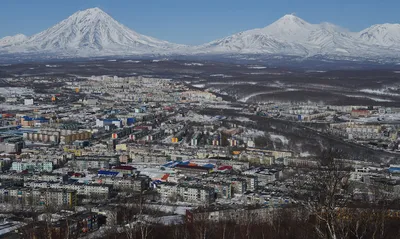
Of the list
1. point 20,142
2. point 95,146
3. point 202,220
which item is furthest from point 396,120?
point 202,220

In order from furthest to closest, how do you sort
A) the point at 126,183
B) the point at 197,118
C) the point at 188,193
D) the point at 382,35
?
the point at 382,35
the point at 197,118
the point at 126,183
the point at 188,193


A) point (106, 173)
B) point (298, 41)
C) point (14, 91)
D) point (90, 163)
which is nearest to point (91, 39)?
point (298, 41)

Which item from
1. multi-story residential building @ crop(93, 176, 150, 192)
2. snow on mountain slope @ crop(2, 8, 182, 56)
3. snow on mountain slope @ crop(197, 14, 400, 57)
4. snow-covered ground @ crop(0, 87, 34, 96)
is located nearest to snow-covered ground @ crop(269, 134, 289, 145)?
multi-story residential building @ crop(93, 176, 150, 192)

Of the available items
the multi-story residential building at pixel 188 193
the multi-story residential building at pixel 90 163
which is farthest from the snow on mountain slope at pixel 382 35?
the multi-story residential building at pixel 188 193

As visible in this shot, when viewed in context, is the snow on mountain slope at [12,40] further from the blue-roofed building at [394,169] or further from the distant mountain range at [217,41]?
the blue-roofed building at [394,169]

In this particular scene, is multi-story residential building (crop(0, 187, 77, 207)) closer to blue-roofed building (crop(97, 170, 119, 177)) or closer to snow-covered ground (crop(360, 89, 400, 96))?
blue-roofed building (crop(97, 170, 119, 177))

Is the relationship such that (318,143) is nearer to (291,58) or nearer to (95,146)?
(95,146)

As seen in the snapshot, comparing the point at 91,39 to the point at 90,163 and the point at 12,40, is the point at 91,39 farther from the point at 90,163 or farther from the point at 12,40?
the point at 90,163
